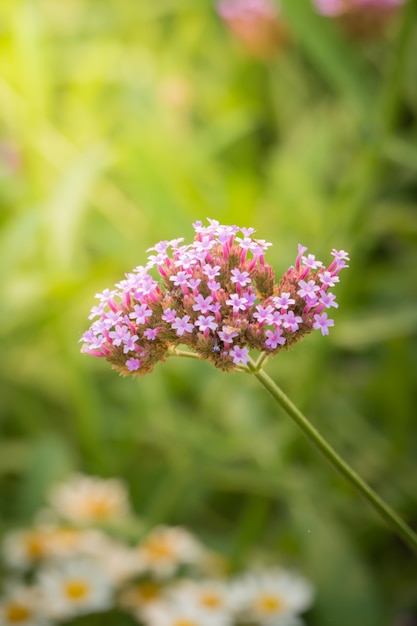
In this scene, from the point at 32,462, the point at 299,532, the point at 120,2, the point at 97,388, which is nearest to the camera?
the point at 299,532

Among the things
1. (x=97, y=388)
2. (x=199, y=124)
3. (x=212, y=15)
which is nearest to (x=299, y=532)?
(x=97, y=388)

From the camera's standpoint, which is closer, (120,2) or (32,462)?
(32,462)

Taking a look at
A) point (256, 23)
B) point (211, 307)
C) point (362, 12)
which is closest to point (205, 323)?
point (211, 307)

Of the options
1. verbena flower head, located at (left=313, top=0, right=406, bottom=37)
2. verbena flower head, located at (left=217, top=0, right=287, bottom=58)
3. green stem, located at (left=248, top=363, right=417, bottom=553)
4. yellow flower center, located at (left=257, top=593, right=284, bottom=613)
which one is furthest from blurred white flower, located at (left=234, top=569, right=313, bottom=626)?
verbena flower head, located at (left=217, top=0, right=287, bottom=58)

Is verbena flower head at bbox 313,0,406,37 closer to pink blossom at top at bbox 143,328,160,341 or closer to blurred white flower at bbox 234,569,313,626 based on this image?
blurred white flower at bbox 234,569,313,626

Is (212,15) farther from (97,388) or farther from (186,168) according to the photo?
(97,388)

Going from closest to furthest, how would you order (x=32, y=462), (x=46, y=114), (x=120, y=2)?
1. (x=32, y=462)
2. (x=46, y=114)
3. (x=120, y=2)

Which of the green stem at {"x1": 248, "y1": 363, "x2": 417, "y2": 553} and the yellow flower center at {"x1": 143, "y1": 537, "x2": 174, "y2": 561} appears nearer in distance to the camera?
the green stem at {"x1": 248, "y1": 363, "x2": 417, "y2": 553}

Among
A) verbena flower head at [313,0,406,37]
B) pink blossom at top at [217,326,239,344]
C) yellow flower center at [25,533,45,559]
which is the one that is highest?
verbena flower head at [313,0,406,37]

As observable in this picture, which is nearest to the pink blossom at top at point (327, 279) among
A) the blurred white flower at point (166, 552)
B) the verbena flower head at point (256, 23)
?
the blurred white flower at point (166, 552)
